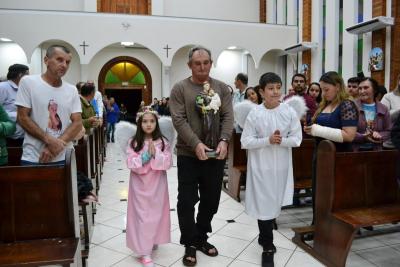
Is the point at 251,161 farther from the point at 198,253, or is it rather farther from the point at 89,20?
the point at 89,20

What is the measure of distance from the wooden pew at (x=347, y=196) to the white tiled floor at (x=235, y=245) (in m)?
0.26

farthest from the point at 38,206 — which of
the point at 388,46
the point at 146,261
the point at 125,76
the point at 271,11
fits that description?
the point at 271,11

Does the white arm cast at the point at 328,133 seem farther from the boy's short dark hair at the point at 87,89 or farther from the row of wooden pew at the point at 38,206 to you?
the boy's short dark hair at the point at 87,89

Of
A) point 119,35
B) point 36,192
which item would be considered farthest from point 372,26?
point 36,192

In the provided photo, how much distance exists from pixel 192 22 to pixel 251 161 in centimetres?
1128

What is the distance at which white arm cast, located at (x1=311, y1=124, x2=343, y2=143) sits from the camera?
3150 millimetres

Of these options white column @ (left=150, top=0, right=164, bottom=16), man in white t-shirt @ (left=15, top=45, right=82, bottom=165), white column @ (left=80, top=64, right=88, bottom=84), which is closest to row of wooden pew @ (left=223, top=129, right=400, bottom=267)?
man in white t-shirt @ (left=15, top=45, right=82, bottom=165)

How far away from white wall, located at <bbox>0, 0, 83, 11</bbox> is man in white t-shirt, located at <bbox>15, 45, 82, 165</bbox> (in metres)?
13.3

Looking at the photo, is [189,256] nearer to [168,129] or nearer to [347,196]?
[168,129]

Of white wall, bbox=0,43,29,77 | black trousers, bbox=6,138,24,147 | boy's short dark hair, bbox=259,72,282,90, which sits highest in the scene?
white wall, bbox=0,43,29,77

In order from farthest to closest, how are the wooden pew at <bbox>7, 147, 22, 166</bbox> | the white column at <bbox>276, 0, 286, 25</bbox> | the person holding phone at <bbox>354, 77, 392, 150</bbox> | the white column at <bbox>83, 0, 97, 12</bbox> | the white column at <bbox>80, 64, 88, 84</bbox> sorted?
the white column at <bbox>276, 0, 286, 25</bbox> < the white column at <bbox>83, 0, 97, 12</bbox> < the white column at <bbox>80, 64, 88, 84</bbox> < the person holding phone at <bbox>354, 77, 392, 150</bbox> < the wooden pew at <bbox>7, 147, 22, 166</bbox>

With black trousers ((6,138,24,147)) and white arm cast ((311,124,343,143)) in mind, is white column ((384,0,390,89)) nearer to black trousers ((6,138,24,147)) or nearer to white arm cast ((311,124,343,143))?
white arm cast ((311,124,343,143))

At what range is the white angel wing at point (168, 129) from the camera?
332cm

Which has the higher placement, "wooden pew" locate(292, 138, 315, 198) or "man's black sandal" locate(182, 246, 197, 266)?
"wooden pew" locate(292, 138, 315, 198)
